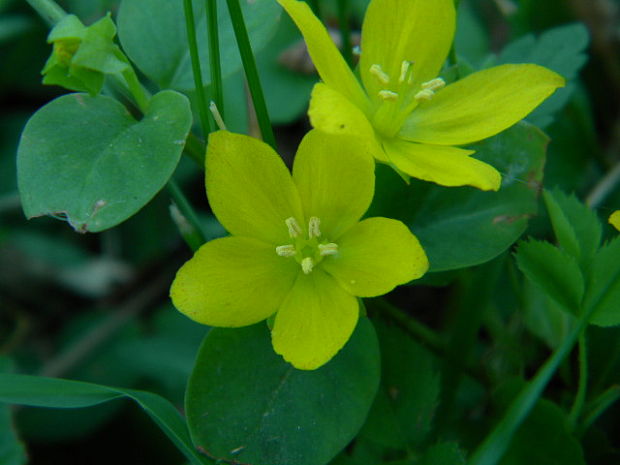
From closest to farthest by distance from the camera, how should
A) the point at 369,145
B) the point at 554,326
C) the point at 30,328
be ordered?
the point at 369,145 → the point at 554,326 → the point at 30,328

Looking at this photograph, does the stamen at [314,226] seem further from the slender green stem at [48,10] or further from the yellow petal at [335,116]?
the slender green stem at [48,10]

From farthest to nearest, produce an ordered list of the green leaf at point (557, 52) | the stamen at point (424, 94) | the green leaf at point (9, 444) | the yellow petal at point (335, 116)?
the green leaf at point (557, 52) → the green leaf at point (9, 444) → the stamen at point (424, 94) → the yellow petal at point (335, 116)

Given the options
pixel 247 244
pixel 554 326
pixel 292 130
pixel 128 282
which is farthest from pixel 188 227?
pixel 292 130

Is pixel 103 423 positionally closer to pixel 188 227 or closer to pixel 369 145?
pixel 188 227

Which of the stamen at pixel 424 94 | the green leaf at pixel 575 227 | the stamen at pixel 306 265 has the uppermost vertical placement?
the stamen at pixel 424 94

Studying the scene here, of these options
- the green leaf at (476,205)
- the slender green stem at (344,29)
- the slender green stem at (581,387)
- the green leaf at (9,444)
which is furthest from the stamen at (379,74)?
the green leaf at (9,444)

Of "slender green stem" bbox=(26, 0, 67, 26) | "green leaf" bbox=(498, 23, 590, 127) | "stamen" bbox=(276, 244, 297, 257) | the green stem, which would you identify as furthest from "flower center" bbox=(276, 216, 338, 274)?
"green leaf" bbox=(498, 23, 590, 127)

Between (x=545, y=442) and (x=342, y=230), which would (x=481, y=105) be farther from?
(x=545, y=442)
